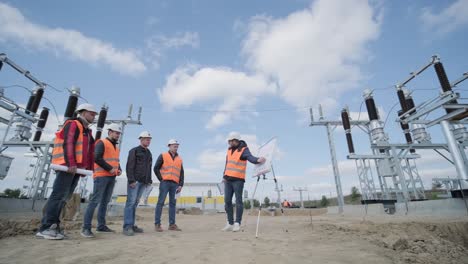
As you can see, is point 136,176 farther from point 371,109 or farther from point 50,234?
point 371,109

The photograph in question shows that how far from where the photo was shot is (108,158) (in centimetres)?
451

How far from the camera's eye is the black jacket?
466cm

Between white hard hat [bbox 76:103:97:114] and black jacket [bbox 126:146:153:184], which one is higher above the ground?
white hard hat [bbox 76:103:97:114]

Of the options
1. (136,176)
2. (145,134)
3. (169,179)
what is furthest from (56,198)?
(169,179)

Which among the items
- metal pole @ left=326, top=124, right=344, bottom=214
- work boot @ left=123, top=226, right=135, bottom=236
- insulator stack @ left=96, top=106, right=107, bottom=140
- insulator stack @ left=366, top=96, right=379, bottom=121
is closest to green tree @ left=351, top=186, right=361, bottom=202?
Answer: metal pole @ left=326, top=124, right=344, bottom=214

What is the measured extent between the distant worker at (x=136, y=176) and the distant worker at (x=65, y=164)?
932mm

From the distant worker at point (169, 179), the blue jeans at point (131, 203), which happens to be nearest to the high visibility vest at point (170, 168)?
the distant worker at point (169, 179)

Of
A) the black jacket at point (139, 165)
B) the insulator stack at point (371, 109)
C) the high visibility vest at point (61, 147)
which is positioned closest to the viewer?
→ the high visibility vest at point (61, 147)

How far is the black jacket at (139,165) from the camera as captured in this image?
466 cm

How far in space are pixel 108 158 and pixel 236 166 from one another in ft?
8.17

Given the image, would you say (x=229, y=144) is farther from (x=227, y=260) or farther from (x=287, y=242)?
(x=227, y=260)

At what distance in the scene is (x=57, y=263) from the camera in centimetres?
229

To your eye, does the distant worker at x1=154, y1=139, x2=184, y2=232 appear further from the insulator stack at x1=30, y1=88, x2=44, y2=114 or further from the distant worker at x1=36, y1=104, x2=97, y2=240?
the insulator stack at x1=30, y1=88, x2=44, y2=114

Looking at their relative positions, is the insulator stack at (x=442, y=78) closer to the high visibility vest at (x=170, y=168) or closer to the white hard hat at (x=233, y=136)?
the white hard hat at (x=233, y=136)
